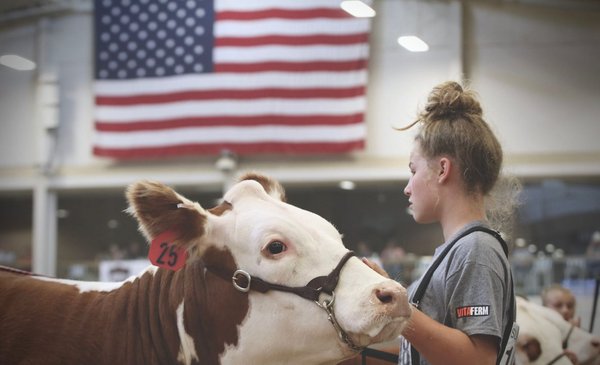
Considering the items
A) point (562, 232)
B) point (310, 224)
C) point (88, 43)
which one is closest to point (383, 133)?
point (562, 232)

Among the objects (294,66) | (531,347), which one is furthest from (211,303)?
(294,66)

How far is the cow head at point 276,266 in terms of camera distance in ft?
5.62

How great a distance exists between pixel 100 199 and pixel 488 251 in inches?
204

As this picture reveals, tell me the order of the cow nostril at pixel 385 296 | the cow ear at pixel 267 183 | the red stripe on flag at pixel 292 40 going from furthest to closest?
the red stripe on flag at pixel 292 40
the cow ear at pixel 267 183
the cow nostril at pixel 385 296

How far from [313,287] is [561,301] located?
10.9 feet

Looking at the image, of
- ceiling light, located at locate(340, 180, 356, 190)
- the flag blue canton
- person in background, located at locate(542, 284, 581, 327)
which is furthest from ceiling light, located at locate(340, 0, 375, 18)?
person in background, located at locate(542, 284, 581, 327)

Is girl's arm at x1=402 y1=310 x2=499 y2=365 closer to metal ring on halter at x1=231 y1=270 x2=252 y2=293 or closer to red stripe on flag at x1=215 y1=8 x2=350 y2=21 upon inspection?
metal ring on halter at x1=231 y1=270 x2=252 y2=293

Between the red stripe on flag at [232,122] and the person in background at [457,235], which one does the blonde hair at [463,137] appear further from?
the red stripe on flag at [232,122]

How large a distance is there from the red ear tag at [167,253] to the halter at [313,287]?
8cm

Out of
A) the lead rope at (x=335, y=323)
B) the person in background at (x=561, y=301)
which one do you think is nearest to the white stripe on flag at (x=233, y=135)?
the person in background at (x=561, y=301)

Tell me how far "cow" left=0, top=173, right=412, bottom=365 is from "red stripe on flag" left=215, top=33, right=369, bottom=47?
13.2 feet

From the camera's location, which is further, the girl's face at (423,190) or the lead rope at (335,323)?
the girl's face at (423,190)

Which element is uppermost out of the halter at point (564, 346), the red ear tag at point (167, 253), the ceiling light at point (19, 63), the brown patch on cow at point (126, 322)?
the ceiling light at point (19, 63)

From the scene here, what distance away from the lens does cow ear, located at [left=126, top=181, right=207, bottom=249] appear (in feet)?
5.83
